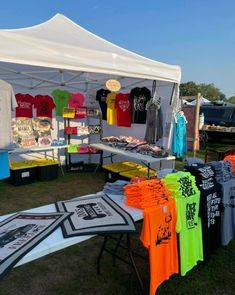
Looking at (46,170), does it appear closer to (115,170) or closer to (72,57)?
(115,170)

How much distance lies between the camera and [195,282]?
265 centimetres

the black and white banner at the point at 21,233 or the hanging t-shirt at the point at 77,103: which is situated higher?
the hanging t-shirt at the point at 77,103

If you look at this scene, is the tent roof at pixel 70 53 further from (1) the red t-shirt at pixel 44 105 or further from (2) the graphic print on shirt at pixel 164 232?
(2) the graphic print on shirt at pixel 164 232

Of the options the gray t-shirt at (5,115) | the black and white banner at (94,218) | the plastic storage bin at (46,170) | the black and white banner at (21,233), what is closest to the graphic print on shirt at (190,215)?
the black and white banner at (94,218)

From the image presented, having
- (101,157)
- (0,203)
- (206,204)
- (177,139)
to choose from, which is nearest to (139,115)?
(177,139)

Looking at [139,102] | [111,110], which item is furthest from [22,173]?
[139,102]

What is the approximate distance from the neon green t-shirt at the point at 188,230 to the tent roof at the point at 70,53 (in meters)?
2.18

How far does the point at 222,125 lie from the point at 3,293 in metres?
13.3

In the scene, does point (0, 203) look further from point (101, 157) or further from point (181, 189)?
point (181, 189)

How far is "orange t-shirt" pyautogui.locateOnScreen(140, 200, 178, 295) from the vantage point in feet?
6.70

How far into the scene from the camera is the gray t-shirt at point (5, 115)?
12.9 feet

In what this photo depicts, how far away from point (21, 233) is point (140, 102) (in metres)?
4.71

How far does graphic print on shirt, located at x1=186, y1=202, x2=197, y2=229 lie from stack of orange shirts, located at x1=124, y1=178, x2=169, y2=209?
266mm

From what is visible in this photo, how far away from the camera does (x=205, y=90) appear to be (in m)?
74.4
